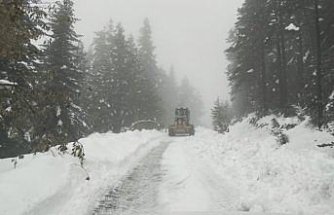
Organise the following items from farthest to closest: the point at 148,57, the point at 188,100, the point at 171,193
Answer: the point at 188,100 → the point at 148,57 → the point at 171,193

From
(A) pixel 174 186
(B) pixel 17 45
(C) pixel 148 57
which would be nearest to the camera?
(B) pixel 17 45

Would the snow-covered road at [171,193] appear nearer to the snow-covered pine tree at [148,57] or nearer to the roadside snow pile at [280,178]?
the roadside snow pile at [280,178]

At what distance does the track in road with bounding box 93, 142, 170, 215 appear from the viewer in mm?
8477

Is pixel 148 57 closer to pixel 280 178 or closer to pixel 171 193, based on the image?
pixel 280 178

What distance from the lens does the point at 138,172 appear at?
44.7 feet

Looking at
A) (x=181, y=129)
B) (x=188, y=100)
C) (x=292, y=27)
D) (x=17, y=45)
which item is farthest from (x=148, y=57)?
(x=17, y=45)

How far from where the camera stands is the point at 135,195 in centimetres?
990

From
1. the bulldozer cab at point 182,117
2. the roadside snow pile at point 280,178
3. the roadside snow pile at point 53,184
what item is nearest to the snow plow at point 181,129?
the bulldozer cab at point 182,117

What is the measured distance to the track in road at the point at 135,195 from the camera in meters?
8.48

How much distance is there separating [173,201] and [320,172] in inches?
134

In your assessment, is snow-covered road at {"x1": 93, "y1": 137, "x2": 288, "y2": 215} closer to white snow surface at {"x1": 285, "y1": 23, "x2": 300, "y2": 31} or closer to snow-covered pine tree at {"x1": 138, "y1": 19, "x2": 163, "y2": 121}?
white snow surface at {"x1": 285, "y1": 23, "x2": 300, "y2": 31}

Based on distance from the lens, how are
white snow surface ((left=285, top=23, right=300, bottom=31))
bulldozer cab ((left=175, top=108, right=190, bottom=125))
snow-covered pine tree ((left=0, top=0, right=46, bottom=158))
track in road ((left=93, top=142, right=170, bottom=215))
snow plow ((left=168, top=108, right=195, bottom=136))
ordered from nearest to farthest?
snow-covered pine tree ((left=0, top=0, right=46, bottom=158))
track in road ((left=93, top=142, right=170, bottom=215))
white snow surface ((left=285, top=23, right=300, bottom=31))
snow plow ((left=168, top=108, right=195, bottom=136))
bulldozer cab ((left=175, top=108, right=190, bottom=125))

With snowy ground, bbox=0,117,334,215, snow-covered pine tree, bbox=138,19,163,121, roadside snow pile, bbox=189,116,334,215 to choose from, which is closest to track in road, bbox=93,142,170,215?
snowy ground, bbox=0,117,334,215

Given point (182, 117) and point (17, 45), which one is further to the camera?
point (182, 117)
